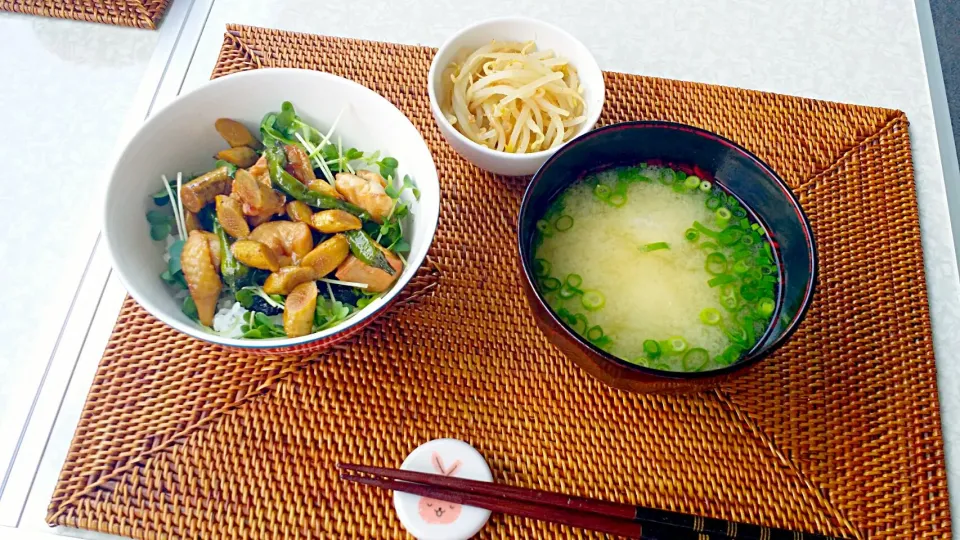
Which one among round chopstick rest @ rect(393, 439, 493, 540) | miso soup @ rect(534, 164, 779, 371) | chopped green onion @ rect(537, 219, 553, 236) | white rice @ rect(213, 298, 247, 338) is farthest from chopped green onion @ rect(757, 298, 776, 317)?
white rice @ rect(213, 298, 247, 338)

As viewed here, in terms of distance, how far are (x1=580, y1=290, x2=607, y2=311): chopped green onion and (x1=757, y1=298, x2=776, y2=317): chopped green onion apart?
234 millimetres

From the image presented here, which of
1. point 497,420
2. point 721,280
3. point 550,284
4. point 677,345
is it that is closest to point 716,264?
point 721,280

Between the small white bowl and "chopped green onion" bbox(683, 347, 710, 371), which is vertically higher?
the small white bowl

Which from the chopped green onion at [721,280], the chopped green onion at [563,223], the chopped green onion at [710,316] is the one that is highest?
the chopped green onion at [721,280]

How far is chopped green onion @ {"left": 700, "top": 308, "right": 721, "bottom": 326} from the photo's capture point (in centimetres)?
102

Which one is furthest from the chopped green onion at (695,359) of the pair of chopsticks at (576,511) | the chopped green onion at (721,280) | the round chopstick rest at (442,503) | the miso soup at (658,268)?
the round chopstick rest at (442,503)

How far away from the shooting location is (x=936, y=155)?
1.36 m

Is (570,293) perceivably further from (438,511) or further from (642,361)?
(438,511)

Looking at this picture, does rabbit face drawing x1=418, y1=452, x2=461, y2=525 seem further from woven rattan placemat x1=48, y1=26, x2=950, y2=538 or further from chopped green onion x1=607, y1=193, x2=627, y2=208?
chopped green onion x1=607, y1=193, x2=627, y2=208

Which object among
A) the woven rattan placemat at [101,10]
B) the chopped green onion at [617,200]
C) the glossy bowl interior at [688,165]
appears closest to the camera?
the glossy bowl interior at [688,165]

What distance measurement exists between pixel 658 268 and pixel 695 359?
0.49ft

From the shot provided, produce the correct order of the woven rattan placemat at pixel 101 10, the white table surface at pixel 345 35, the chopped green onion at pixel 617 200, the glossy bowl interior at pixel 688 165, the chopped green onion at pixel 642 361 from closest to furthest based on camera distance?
the glossy bowl interior at pixel 688 165
the chopped green onion at pixel 642 361
the chopped green onion at pixel 617 200
the white table surface at pixel 345 35
the woven rattan placemat at pixel 101 10

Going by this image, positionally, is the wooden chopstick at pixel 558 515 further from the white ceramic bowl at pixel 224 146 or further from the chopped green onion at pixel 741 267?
the chopped green onion at pixel 741 267

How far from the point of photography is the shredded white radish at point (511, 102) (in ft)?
3.90
